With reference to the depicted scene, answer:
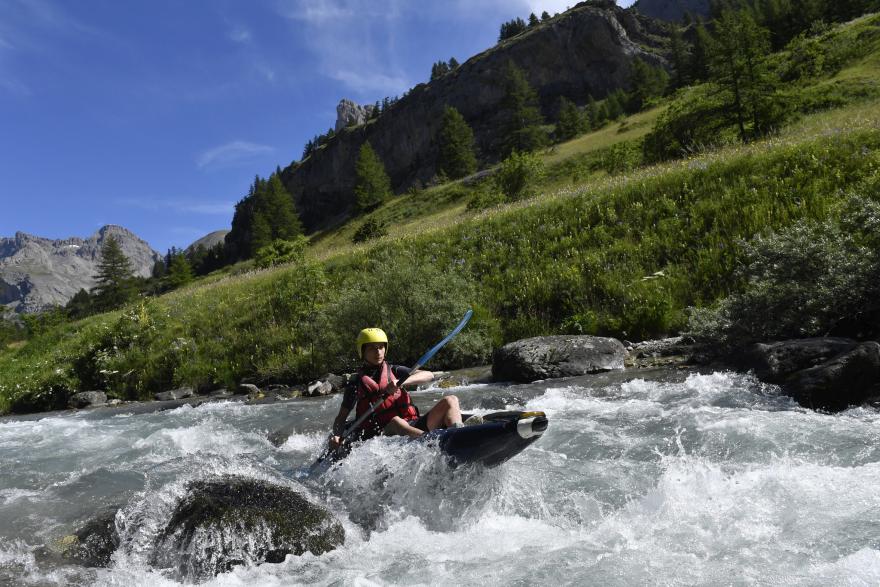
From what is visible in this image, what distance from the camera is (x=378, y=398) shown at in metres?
6.31

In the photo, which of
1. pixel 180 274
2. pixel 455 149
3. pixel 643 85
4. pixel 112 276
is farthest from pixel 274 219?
pixel 643 85

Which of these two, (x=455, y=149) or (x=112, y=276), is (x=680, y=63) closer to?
(x=455, y=149)

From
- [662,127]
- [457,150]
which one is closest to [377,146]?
[457,150]

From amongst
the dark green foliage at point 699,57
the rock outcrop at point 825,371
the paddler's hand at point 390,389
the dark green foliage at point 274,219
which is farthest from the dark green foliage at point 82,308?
the dark green foliage at point 699,57

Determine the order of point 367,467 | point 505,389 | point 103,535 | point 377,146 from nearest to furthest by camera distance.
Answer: point 103,535 → point 367,467 → point 505,389 → point 377,146

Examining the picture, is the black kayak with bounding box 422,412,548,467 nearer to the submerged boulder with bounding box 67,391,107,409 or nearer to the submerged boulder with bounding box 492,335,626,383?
the submerged boulder with bounding box 492,335,626,383

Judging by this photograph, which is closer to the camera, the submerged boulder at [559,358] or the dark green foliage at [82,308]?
the submerged boulder at [559,358]

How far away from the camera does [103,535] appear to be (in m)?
4.98

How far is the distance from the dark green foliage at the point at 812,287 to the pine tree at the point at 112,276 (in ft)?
220

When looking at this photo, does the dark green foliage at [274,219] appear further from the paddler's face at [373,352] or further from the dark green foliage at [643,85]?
the paddler's face at [373,352]

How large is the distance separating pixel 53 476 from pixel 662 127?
95.3ft

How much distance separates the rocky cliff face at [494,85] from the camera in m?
108

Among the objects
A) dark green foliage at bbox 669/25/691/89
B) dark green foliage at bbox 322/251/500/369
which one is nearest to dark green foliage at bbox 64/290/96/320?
dark green foliage at bbox 322/251/500/369

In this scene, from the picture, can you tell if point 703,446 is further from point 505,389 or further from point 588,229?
point 588,229
